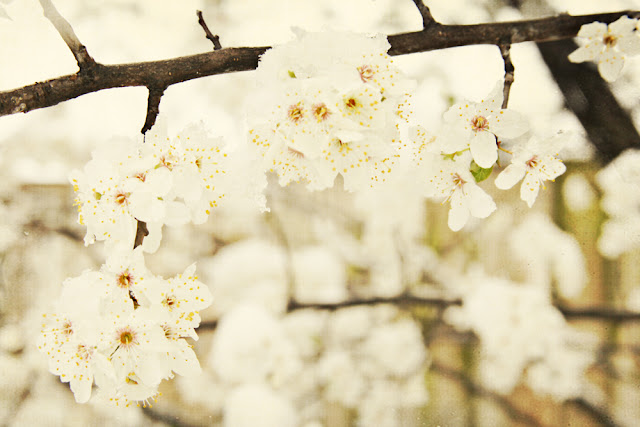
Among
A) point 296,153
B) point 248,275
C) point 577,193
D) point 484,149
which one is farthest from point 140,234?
point 577,193

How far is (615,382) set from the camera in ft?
4.90

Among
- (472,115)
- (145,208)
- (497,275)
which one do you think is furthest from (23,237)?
(497,275)

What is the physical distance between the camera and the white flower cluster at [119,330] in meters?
0.51

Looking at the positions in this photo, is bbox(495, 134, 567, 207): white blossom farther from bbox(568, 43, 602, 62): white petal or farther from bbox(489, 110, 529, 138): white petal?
bbox(568, 43, 602, 62): white petal

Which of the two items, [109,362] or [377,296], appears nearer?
[109,362]

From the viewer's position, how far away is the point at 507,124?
1.76 ft

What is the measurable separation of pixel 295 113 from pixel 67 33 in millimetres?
289

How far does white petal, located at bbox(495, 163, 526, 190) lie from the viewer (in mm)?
589

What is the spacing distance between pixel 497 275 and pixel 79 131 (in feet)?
4.81

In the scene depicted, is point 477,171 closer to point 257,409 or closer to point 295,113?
point 295,113

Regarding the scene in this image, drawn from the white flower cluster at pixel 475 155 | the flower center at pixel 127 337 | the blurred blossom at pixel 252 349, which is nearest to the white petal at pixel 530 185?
the white flower cluster at pixel 475 155

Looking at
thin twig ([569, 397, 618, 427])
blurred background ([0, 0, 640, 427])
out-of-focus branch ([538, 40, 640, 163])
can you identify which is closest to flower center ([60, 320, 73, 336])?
blurred background ([0, 0, 640, 427])

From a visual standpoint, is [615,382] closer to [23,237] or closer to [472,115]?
[472,115]

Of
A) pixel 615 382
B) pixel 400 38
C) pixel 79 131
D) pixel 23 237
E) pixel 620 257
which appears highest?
pixel 79 131
